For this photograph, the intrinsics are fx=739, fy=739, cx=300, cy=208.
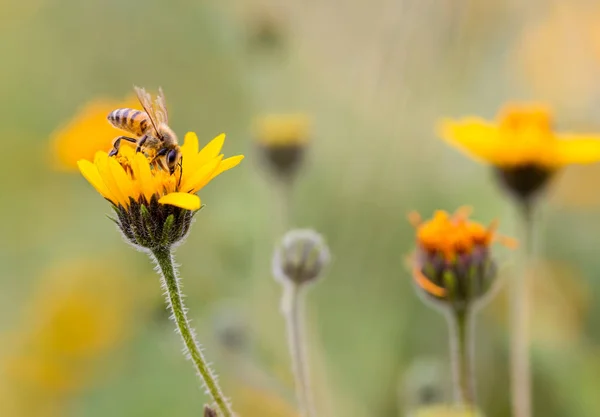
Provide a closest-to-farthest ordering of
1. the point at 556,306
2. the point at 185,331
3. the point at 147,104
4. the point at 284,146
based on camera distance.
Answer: the point at 185,331 → the point at 147,104 → the point at 284,146 → the point at 556,306

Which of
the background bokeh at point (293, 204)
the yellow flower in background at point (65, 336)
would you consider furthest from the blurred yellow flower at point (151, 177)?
the yellow flower in background at point (65, 336)

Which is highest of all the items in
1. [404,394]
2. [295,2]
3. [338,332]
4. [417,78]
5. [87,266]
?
[295,2]

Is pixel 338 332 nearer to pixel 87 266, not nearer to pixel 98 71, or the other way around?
pixel 87 266

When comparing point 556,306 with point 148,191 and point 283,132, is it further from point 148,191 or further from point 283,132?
point 148,191

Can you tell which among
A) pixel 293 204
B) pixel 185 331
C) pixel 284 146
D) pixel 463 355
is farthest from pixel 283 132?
pixel 185 331

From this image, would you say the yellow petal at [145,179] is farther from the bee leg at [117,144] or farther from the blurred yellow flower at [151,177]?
the bee leg at [117,144]

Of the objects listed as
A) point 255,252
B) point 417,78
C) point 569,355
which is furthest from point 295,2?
point 569,355

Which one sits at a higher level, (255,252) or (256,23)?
(256,23)

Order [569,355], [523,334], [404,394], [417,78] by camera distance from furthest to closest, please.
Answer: [569,355], [404,394], [417,78], [523,334]
